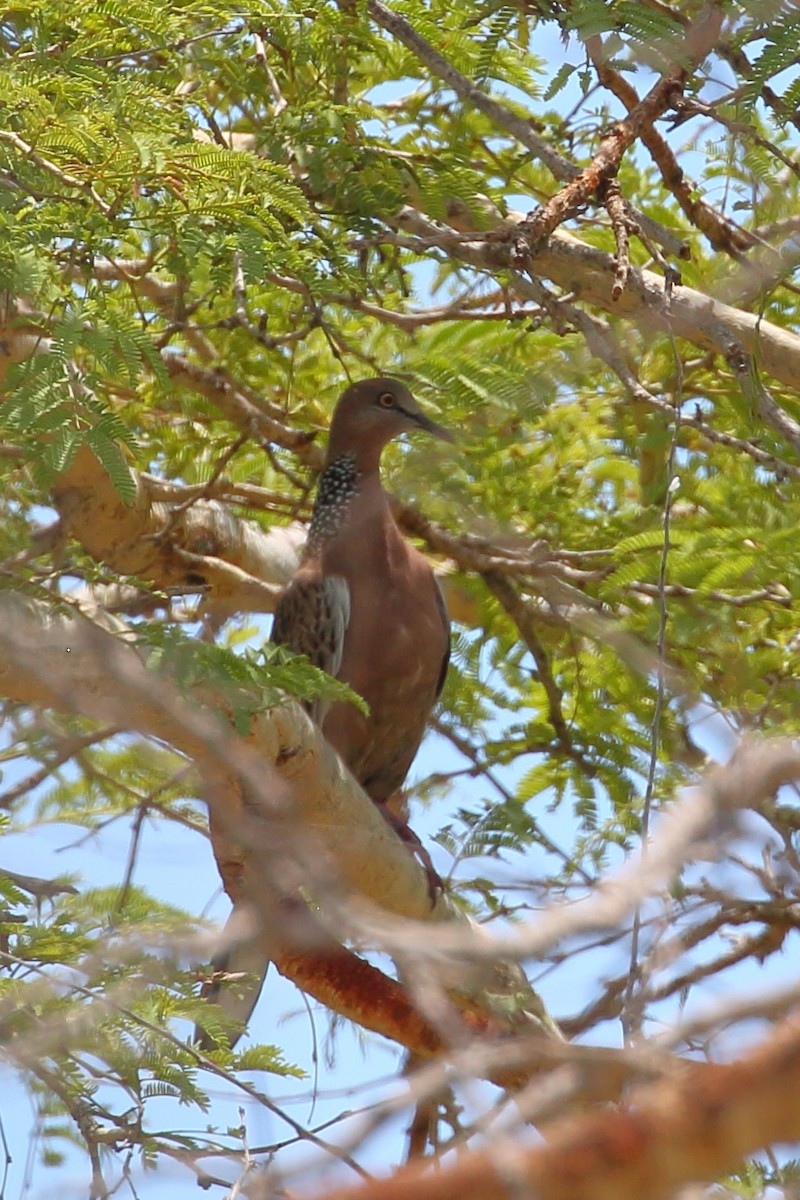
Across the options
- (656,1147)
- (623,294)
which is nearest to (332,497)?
(623,294)

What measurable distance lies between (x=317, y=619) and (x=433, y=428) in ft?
2.49

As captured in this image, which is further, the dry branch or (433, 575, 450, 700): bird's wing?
(433, 575, 450, 700): bird's wing

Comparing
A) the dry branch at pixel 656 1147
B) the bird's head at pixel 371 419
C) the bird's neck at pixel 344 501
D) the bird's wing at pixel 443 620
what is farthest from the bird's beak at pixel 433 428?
the dry branch at pixel 656 1147

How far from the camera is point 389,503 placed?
571 cm

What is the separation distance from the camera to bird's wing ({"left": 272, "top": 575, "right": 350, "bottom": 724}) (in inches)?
211

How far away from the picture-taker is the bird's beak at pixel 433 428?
4.88m

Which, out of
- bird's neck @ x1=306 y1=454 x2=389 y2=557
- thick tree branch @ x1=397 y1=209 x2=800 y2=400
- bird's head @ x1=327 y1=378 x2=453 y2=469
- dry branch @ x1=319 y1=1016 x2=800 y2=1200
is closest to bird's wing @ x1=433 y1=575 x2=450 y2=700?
bird's neck @ x1=306 y1=454 x2=389 y2=557

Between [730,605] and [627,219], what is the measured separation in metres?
1.42

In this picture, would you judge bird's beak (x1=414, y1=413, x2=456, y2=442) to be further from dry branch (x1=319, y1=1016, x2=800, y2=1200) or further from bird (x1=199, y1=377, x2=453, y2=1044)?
dry branch (x1=319, y1=1016, x2=800, y2=1200)

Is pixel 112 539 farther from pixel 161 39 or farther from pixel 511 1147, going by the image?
pixel 511 1147

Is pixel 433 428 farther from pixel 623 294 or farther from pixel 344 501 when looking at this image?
pixel 623 294

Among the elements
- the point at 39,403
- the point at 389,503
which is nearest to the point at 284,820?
the point at 39,403

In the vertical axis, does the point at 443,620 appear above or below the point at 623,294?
above

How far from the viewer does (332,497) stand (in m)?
5.64
